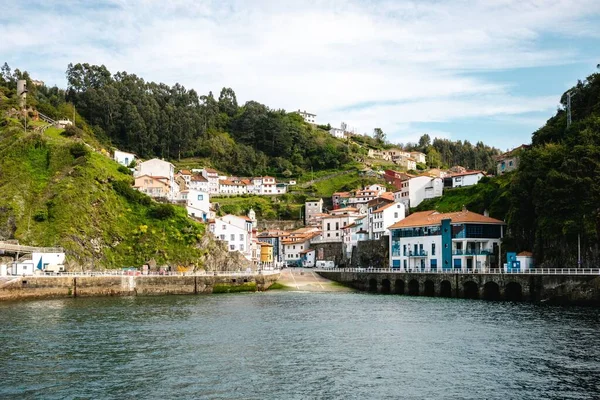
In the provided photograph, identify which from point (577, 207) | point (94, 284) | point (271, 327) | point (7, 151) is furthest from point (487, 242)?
point (7, 151)

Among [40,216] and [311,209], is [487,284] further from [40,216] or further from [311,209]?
[311,209]

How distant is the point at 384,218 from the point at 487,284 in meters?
35.8

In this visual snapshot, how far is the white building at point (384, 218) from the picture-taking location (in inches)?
4183

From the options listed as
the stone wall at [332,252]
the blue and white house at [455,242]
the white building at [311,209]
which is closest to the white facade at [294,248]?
the stone wall at [332,252]

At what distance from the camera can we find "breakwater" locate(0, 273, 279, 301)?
218 ft

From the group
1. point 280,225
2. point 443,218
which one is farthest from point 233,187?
point 443,218

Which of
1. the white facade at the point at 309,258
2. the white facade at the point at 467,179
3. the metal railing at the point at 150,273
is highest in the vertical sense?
the white facade at the point at 467,179

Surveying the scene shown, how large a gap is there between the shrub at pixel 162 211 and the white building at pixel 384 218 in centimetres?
3747

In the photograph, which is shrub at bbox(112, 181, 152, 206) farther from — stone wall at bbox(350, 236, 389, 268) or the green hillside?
stone wall at bbox(350, 236, 389, 268)

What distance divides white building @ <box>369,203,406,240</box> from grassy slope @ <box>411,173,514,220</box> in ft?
24.6

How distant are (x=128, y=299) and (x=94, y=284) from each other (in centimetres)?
613

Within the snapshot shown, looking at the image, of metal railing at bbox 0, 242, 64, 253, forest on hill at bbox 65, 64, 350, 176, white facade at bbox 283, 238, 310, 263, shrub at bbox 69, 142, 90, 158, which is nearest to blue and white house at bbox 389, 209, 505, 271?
white facade at bbox 283, 238, 310, 263

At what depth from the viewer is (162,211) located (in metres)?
88.0

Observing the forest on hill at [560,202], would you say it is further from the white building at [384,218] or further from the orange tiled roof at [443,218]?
the white building at [384,218]
